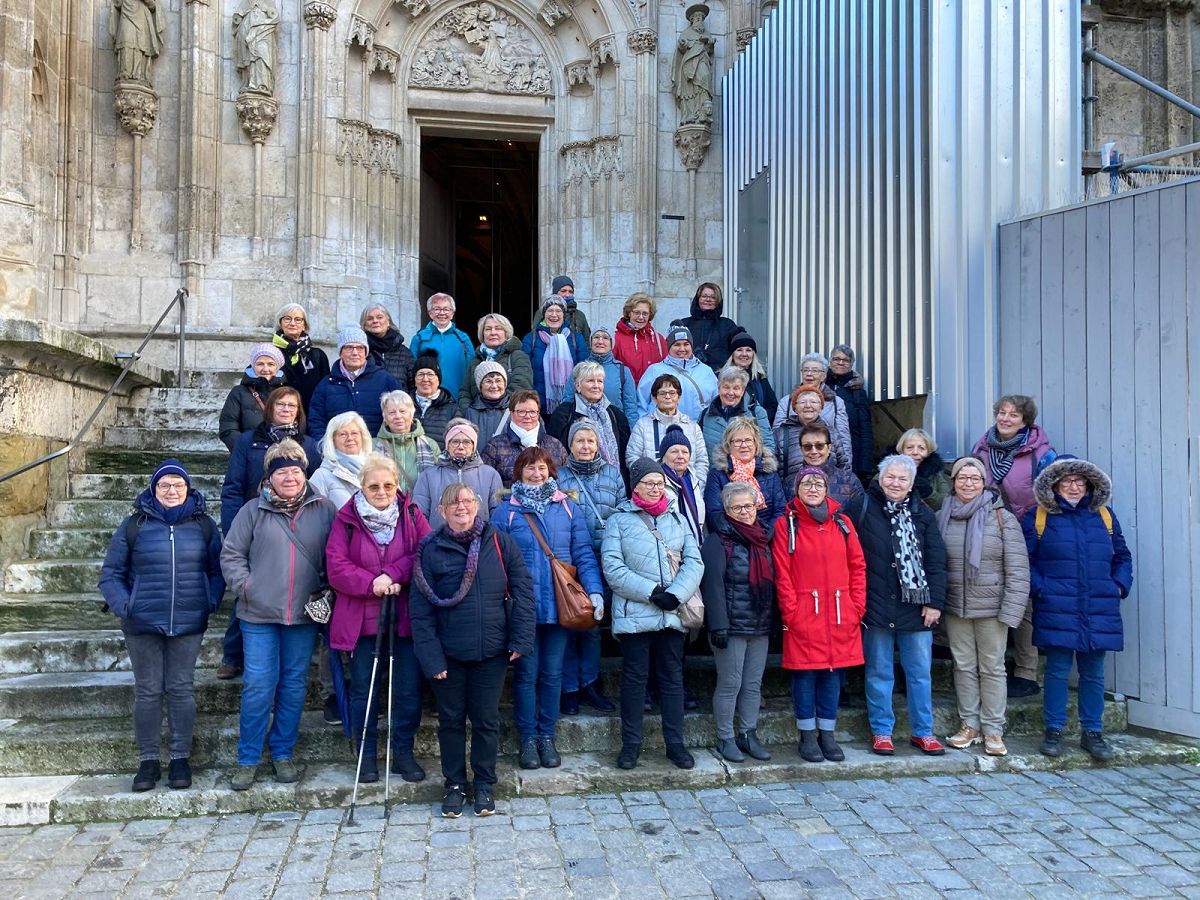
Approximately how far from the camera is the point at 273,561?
4508 mm

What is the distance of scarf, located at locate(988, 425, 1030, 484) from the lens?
5.56m

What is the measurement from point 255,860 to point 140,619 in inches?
49.4

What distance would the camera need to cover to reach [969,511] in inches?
203

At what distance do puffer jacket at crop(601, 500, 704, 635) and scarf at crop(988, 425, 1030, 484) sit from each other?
6.69 ft

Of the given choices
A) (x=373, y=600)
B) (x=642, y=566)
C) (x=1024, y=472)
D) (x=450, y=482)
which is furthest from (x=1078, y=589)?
(x=373, y=600)

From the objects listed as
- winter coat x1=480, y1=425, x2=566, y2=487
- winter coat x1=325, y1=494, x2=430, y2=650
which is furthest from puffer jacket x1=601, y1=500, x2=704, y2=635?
winter coat x1=325, y1=494, x2=430, y2=650

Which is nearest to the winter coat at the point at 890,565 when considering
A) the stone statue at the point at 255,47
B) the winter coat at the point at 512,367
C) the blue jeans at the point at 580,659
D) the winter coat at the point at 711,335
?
the blue jeans at the point at 580,659

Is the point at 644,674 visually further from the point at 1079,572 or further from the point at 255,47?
the point at 255,47

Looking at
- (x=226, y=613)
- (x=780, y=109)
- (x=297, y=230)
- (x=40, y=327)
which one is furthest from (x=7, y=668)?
(x=780, y=109)

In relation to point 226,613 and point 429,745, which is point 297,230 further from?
point 429,745

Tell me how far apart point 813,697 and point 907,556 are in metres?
0.90

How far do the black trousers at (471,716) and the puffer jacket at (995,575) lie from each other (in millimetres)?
2533

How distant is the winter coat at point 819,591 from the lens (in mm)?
4879

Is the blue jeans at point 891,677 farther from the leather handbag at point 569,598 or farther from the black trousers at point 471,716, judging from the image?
the black trousers at point 471,716
